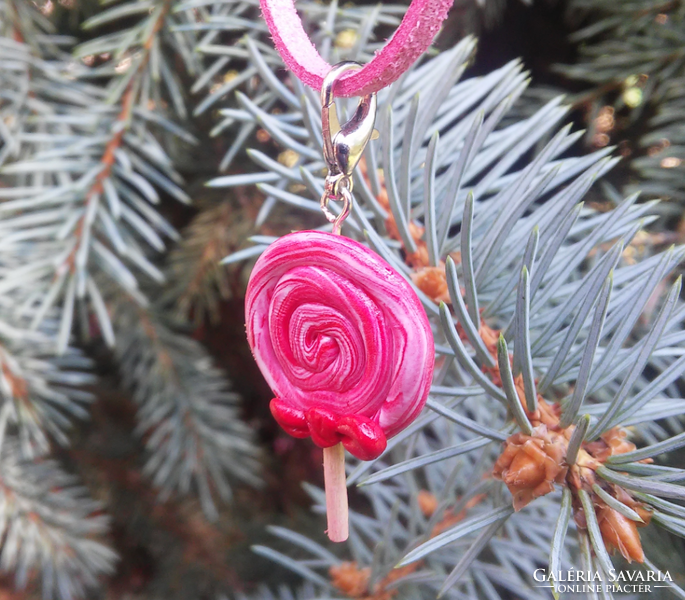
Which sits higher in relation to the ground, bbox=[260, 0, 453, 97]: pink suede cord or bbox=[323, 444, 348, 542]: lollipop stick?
bbox=[260, 0, 453, 97]: pink suede cord

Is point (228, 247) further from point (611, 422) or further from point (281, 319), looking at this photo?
point (611, 422)

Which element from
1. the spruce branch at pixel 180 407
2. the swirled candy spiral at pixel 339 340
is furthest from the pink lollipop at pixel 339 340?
the spruce branch at pixel 180 407

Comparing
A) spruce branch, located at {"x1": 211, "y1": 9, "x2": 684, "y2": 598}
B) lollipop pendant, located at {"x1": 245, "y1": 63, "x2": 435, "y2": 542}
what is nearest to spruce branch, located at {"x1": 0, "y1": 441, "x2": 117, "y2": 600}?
spruce branch, located at {"x1": 211, "y1": 9, "x2": 684, "y2": 598}

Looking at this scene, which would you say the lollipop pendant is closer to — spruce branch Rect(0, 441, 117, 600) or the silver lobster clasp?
the silver lobster clasp

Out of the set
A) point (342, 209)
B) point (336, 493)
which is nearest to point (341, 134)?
point (342, 209)

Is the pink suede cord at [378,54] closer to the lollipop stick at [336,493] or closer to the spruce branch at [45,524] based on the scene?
the lollipop stick at [336,493]

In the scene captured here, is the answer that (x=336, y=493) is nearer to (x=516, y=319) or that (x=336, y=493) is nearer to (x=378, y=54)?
(x=516, y=319)

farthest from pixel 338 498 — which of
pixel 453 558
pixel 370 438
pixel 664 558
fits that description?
pixel 664 558
